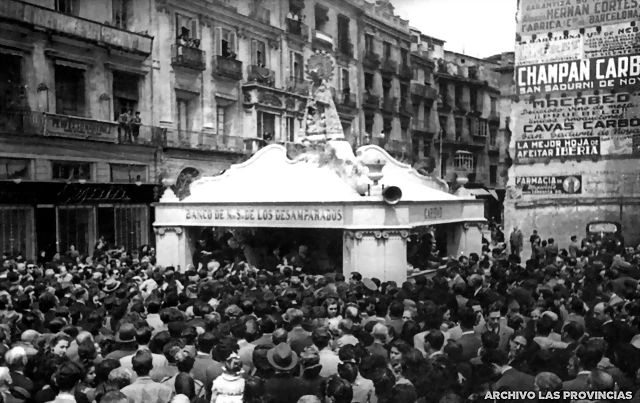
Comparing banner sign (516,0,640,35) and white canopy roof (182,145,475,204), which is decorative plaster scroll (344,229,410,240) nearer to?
white canopy roof (182,145,475,204)

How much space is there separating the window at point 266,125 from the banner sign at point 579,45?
12.2 metres

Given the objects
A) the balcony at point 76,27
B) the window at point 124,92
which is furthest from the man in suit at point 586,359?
the window at point 124,92

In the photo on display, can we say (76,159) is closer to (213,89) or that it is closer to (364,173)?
(213,89)

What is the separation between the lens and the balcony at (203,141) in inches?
910

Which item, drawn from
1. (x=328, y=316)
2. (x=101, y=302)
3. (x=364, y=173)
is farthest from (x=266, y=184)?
(x=328, y=316)

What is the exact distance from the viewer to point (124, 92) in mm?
21594

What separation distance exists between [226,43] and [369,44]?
6.03 m

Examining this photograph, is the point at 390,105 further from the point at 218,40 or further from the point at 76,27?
the point at 76,27

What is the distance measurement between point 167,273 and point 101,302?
203 cm

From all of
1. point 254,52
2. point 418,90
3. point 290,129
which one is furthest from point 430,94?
point 254,52

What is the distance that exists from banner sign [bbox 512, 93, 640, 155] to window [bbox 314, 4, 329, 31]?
439 inches

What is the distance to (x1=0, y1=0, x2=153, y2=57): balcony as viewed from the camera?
17328 millimetres

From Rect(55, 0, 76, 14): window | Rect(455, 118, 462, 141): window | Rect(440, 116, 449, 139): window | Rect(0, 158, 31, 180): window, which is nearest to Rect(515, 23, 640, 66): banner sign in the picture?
Rect(455, 118, 462, 141): window

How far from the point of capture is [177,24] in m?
23.5
